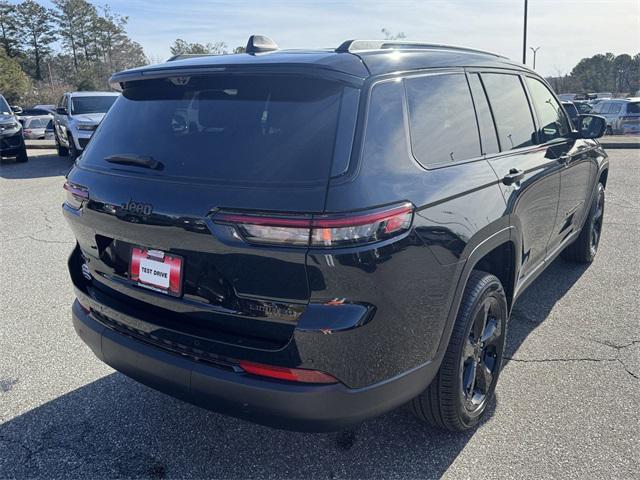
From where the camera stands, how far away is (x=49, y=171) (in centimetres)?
1217

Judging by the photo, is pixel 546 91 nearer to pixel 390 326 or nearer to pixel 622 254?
pixel 622 254

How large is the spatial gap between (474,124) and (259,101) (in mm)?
1218

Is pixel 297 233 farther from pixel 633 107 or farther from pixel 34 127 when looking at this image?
pixel 34 127

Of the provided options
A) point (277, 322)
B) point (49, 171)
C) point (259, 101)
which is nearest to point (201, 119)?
point (259, 101)

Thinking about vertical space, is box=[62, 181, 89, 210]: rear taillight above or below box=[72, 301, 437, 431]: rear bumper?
above

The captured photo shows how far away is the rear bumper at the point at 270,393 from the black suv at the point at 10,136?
1258cm

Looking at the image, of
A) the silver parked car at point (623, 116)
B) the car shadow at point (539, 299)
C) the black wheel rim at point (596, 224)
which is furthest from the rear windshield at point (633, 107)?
the car shadow at point (539, 299)

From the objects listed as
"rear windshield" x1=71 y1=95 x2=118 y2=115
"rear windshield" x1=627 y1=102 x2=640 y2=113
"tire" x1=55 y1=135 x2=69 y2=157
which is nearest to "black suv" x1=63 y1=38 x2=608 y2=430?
"rear windshield" x1=71 y1=95 x2=118 y2=115

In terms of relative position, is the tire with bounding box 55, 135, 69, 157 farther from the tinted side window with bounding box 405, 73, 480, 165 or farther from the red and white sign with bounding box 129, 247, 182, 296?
the tinted side window with bounding box 405, 73, 480, 165

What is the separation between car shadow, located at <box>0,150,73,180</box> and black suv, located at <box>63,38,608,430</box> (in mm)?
10197

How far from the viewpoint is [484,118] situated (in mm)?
2887

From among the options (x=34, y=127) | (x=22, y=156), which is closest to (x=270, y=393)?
(x=22, y=156)

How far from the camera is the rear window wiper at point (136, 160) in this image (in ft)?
7.41

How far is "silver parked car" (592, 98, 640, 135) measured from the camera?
18.8 meters
